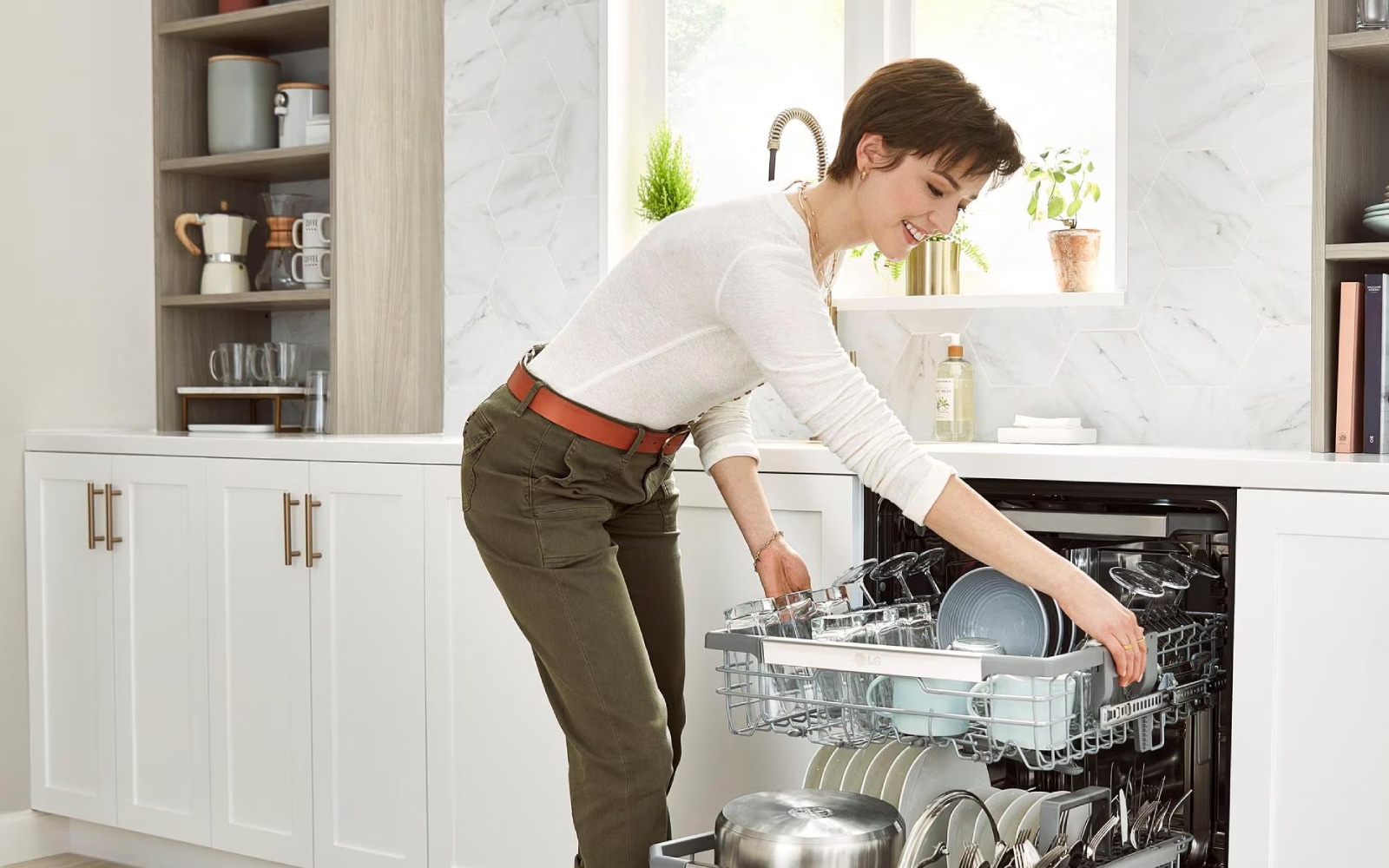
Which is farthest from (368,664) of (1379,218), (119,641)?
(1379,218)

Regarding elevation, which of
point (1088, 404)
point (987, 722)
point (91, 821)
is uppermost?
point (1088, 404)

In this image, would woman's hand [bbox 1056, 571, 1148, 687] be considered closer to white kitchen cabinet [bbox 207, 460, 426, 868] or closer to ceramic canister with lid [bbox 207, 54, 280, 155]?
white kitchen cabinet [bbox 207, 460, 426, 868]

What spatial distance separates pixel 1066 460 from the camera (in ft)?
6.41

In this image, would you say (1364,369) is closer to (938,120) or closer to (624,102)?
(938,120)

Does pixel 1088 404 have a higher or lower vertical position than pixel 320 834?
higher

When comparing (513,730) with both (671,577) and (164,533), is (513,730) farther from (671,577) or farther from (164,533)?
(164,533)

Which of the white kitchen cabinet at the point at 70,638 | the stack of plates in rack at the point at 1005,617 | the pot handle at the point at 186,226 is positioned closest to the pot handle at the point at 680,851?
the stack of plates in rack at the point at 1005,617

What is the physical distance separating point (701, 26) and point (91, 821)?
2.21 meters

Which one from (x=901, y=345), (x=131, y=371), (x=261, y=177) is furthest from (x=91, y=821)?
(x=901, y=345)

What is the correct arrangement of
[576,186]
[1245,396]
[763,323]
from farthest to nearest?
1. [576,186]
2. [1245,396]
3. [763,323]

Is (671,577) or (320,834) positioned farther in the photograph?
(320,834)

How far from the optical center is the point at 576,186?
10.2 feet

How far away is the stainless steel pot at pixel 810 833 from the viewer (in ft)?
4.83

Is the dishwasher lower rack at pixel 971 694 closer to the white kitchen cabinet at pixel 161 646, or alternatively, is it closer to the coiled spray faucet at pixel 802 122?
the coiled spray faucet at pixel 802 122
